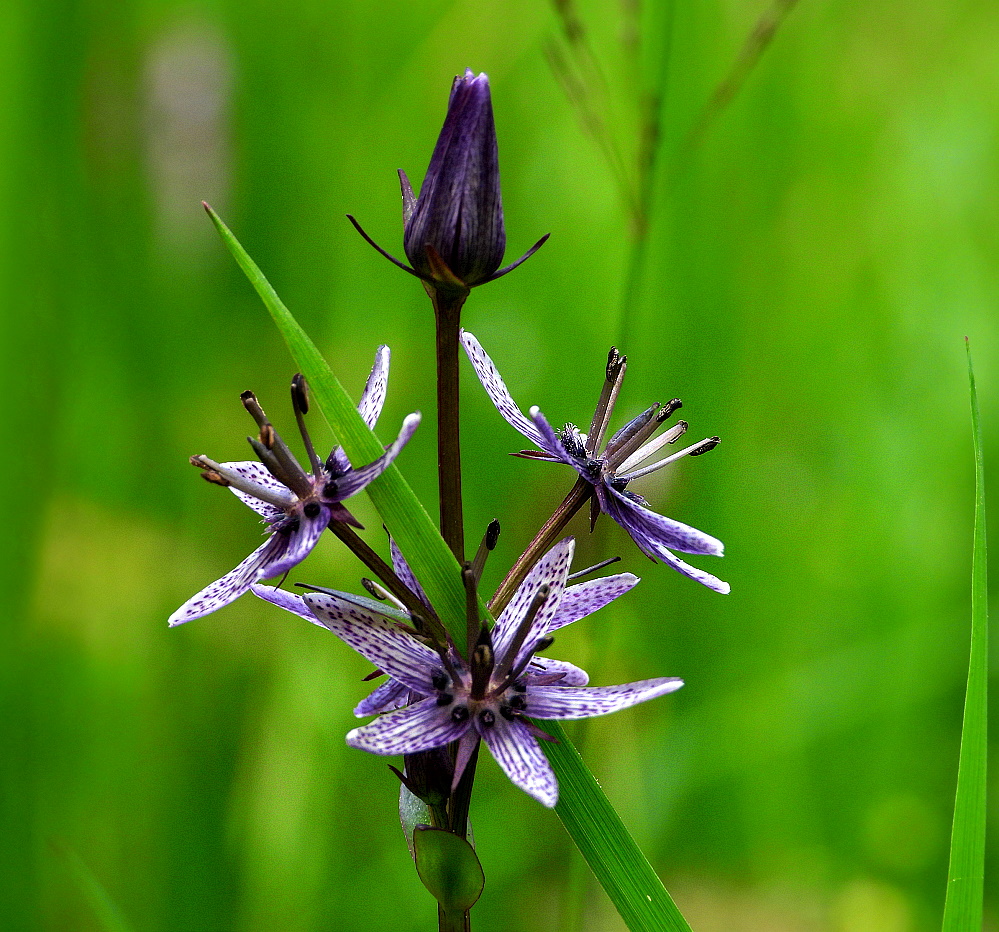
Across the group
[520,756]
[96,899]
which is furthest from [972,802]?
[96,899]

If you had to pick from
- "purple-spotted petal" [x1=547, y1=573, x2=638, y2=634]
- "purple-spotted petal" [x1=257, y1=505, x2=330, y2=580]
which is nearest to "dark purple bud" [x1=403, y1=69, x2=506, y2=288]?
"purple-spotted petal" [x1=257, y1=505, x2=330, y2=580]

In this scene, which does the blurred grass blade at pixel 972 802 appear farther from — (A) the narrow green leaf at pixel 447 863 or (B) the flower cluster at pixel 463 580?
(A) the narrow green leaf at pixel 447 863

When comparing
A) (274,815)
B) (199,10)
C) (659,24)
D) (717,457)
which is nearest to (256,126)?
(199,10)

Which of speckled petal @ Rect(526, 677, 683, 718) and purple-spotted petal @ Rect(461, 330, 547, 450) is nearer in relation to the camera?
speckled petal @ Rect(526, 677, 683, 718)

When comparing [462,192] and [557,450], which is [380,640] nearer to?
[557,450]

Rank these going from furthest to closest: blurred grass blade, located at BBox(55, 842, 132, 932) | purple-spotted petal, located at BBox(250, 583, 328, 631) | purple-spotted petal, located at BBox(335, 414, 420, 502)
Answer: blurred grass blade, located at BBox(55, 842, 132, 932) < purple-spotted petal, located at BBox(250, 583, 328, 631) < purple-spotted petal, located at BBox(335, 414, 420, 502)

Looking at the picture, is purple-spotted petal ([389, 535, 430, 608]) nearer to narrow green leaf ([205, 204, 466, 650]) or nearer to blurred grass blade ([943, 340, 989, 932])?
narrow green leaf ([205, 204, 466, 650])

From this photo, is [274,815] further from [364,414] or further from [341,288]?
[341,288]

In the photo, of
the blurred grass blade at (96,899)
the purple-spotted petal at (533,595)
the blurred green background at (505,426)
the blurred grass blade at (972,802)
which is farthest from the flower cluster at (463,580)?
the blurred green background at (505,426)
